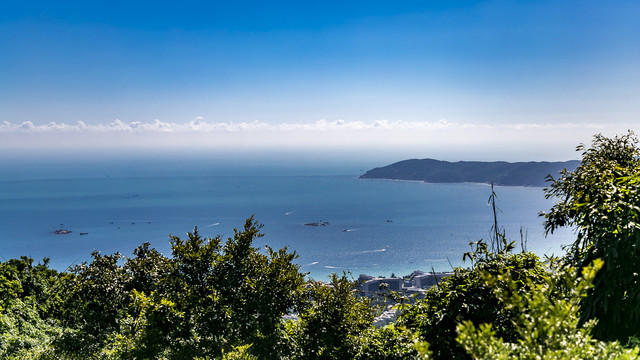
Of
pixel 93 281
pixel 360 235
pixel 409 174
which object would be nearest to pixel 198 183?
pixel 409 174

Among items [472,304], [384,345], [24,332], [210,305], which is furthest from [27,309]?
[472,304]

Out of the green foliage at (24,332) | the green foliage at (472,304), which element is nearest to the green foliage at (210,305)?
the green foliage at (24,332)

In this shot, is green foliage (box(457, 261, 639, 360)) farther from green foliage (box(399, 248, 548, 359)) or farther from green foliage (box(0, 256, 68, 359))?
green foliage (box(0, 256, 68, 359))

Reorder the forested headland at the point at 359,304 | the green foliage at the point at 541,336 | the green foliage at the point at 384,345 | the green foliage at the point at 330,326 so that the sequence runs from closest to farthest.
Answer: the green foliage at the point at 541,336 → the forested headland at the point at 359,304 → the green foliage at the point at 384,345 → the green foliage at the point at 330,326

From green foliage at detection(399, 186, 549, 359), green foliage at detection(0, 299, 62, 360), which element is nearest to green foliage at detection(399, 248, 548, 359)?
green foliage at detection(399, 186, 549, 359)

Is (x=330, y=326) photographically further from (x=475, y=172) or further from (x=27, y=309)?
(x=475, y=172)

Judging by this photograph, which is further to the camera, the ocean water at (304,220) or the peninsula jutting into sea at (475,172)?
the peninsula jutting into sea at (475,172)

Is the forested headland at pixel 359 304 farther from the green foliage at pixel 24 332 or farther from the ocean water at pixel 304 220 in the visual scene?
the ocean water at pixel 304 220
